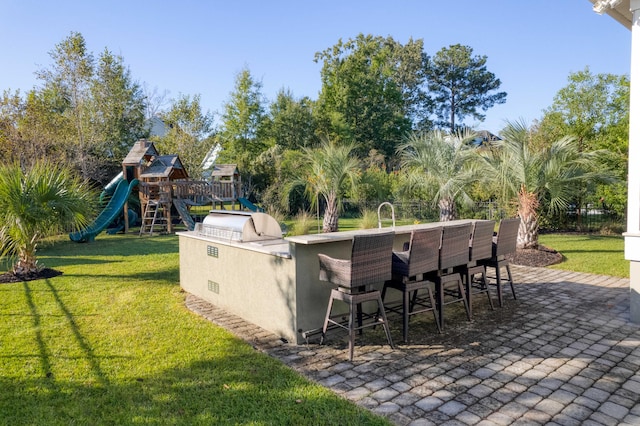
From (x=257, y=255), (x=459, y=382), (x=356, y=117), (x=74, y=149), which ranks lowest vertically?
(x=459, y=382)

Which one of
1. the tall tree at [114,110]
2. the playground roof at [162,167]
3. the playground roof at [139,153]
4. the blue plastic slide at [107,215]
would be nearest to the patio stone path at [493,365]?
the blue plastic slide at [107,215]

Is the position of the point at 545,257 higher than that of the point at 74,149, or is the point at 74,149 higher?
the point at 74,149

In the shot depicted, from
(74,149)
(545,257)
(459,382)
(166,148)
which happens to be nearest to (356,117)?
(166,148)

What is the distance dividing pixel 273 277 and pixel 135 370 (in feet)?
5.03

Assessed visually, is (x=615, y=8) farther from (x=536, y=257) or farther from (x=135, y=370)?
(x=135, y=370)

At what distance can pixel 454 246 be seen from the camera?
465 centimetres

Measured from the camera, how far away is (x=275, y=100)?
33406 millimetres

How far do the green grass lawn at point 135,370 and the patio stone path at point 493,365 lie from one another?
11.1 inches

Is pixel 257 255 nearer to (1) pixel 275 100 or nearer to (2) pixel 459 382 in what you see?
(2) pixel 459 382

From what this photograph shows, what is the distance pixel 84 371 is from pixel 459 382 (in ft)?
10.4

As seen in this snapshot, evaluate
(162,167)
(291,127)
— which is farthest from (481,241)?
(291,127)

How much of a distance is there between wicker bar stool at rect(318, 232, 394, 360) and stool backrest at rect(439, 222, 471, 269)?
83cm

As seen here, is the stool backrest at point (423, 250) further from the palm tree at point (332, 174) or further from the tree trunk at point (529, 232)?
the palm tree at point (332, 174)

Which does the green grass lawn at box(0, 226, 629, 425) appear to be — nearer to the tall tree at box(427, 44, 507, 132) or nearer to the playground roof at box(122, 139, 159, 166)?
the playground roof at box(122, 139, 159, 166)
